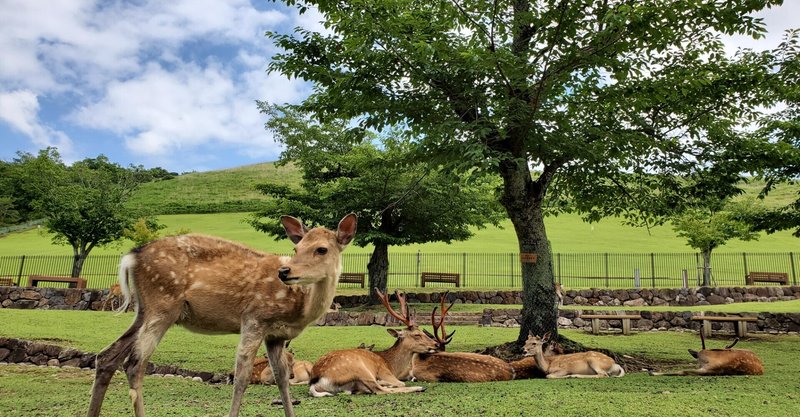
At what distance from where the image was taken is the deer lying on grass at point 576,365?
7688mm

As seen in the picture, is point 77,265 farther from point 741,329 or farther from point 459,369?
point 741,329

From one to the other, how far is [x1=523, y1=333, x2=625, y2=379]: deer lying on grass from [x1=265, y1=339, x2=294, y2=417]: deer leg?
4.45 meters

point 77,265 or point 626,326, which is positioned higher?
point 77,265

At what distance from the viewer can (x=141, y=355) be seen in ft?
12.8

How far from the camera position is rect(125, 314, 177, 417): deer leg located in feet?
12.6

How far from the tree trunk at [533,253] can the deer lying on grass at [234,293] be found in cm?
548

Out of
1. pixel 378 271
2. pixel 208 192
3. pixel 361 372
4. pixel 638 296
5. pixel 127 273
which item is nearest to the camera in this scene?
pixel 127 273

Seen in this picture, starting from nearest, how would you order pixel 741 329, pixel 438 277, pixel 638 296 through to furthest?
pixel 741 329
pixel 638 296
pixel 438 277

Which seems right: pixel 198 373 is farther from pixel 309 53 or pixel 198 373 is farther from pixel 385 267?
pixel 385 267

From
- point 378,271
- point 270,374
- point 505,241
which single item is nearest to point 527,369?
point 270,374

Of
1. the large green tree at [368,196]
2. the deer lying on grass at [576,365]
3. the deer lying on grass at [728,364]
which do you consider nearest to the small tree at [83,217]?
the large green tree at [368,196]

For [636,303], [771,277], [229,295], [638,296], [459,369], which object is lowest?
[459,369]

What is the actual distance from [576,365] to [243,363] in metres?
5.37

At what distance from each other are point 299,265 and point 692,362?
8163 mm
